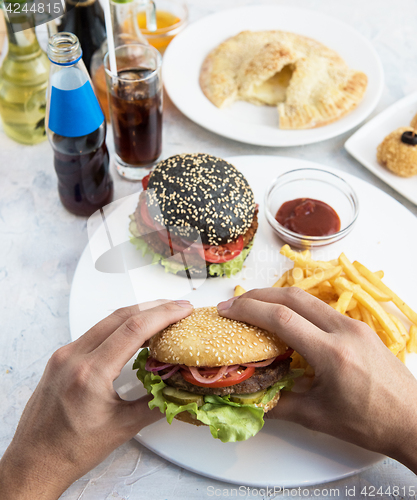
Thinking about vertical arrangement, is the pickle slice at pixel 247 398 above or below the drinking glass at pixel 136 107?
below

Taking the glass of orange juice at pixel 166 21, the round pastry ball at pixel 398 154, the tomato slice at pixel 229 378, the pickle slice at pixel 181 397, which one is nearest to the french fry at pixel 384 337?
the tomato slice at pixel 229 378

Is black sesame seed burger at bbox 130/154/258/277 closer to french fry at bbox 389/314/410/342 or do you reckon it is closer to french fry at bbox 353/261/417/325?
french fry at bbox 353/261/417/325

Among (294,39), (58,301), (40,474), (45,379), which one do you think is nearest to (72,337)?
(58,301)

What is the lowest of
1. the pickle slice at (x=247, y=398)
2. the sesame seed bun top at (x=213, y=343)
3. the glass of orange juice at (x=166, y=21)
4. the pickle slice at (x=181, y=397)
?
the pickle slice at (x=247, y=398)

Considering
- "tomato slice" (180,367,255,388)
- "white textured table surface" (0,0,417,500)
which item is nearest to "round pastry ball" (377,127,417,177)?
"white textured table surface" (0,0,417,500)

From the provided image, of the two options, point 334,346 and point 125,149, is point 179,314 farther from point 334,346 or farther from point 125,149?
point 125,149

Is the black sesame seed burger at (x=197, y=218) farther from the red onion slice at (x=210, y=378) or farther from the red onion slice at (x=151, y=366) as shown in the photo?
the red onion slice at (x=210, y=378)

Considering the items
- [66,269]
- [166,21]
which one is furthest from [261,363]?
[166,21]
